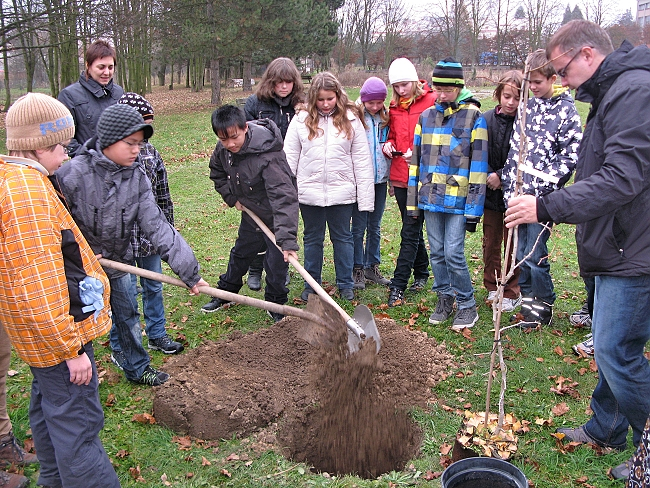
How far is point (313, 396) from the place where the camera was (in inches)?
165

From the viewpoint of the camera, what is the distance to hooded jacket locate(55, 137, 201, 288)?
3.57 meters

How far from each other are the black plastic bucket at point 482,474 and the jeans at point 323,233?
321 centimetres

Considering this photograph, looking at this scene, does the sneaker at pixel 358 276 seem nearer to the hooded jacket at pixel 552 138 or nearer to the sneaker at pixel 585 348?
the hooded jacket at pixel 552 138

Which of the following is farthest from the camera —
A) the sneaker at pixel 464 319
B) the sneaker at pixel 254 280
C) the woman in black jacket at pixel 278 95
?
the sneaker at pixel 254 280

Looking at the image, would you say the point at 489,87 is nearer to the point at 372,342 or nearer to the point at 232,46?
the point at 232,46

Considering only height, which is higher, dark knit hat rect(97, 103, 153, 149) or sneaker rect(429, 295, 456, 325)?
dark knit hat rect(97, 103, 153, 149)

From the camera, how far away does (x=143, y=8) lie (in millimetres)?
23922

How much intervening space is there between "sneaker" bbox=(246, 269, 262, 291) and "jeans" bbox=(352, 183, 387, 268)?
1.10 m

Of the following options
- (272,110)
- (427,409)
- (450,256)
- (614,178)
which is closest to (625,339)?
(614,178)

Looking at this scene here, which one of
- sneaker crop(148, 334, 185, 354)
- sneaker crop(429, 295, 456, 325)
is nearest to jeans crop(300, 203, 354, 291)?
sneaker crop(429, 295, 456, 325)

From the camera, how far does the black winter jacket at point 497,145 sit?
5.19m

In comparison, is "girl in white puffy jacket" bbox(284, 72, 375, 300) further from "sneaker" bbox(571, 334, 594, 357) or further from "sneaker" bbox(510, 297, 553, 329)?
"sneaker" bbox(571, 334, 594, 357)

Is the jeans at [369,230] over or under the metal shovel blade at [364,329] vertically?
over

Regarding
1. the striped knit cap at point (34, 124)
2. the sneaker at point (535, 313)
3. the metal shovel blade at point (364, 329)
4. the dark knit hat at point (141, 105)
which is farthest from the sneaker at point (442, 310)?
the striped knit cap at point (34, 124)
